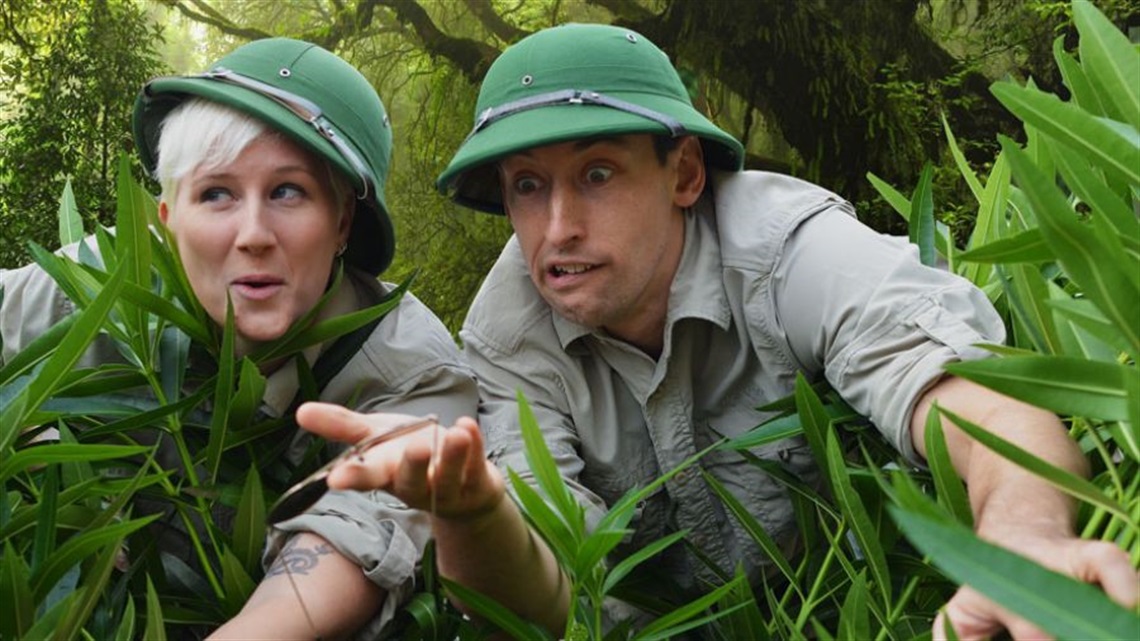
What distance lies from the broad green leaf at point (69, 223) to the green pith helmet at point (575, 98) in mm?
450

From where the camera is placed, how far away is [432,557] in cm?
125

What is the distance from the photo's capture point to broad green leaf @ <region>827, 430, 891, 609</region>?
105 cm

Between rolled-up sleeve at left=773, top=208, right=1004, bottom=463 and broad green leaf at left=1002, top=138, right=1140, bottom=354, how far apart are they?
0.35 meters

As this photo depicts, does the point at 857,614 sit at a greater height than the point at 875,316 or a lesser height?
lesser

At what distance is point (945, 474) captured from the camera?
1.01 metres

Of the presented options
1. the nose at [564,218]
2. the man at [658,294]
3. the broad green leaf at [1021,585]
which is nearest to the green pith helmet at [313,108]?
the man at [658,294]

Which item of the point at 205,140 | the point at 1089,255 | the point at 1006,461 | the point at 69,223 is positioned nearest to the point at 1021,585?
the point at 1089,255

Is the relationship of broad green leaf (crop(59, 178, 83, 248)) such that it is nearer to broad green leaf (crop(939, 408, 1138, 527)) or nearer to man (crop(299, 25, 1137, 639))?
man (crop(299, 25, 1137, 639))

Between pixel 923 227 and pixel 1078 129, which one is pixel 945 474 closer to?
pixel 1078 129

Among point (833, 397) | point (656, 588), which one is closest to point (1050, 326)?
point (833, 397)

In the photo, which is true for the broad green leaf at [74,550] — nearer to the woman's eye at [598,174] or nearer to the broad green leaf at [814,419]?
the broad green leaf at [814,419]

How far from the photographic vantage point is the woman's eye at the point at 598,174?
4.91 feet

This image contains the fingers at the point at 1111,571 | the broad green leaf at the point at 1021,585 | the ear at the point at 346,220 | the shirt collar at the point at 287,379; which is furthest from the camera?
the ear at the point at 346,220

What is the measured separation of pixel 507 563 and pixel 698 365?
1.76 ft
